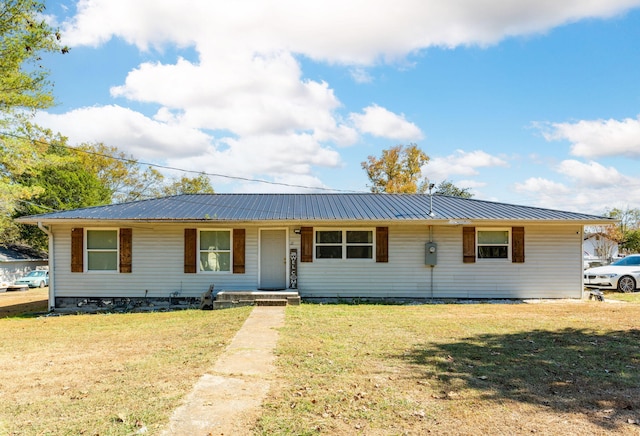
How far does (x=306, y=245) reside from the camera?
13414 millimetres

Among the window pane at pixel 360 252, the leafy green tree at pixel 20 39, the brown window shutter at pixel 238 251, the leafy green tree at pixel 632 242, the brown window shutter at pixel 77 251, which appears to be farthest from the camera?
Answer: the leafy green tree at pixel 632 242

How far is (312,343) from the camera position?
7215 mm

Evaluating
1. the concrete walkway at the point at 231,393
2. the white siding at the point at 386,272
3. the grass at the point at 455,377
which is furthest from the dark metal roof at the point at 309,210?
the concrete walkway at the point at 231,393

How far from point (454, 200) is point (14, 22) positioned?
17.2m

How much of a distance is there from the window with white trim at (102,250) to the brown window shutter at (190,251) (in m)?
2.08

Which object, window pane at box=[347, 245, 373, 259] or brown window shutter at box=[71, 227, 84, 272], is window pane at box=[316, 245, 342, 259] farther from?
brown window shutter at box=[71, 227, 84, 272]

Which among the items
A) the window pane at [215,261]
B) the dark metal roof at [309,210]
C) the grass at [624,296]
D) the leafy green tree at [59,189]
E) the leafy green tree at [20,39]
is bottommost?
the grass at [624,296]

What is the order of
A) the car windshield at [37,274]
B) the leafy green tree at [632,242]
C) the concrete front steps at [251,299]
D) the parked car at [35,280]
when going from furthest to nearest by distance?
1. the leafy green tree at [632,242]
2. the car windshield at [37,274]
3. the parked car at [35,280]
4. the concrete front steps at [251,299]

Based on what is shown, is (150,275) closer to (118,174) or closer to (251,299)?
(251,299)

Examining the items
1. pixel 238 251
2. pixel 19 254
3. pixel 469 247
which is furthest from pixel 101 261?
pixel 19 254

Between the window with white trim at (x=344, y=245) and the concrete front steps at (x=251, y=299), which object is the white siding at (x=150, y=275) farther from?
the window with white trim at (x=344, y=245)

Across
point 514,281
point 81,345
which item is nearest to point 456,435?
point 81,345

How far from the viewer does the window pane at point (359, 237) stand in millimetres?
13586

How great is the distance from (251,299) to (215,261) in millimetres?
2027
